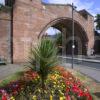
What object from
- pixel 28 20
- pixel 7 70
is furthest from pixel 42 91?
pixel 28 20

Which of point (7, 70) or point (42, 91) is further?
point (7, 70)

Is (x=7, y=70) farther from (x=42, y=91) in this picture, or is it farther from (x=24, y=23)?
(x=24, y=23)

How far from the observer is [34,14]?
33.3m

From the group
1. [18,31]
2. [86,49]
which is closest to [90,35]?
[86,49]

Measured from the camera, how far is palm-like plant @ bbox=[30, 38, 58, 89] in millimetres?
9117

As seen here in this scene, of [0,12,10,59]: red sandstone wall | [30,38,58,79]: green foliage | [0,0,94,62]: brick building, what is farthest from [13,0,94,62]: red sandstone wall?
[30,38,58,79]: green foliage

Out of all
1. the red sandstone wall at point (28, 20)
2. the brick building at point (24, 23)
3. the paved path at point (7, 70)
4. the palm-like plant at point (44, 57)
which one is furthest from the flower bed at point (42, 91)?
the red sandstone wall at point (28, 20)

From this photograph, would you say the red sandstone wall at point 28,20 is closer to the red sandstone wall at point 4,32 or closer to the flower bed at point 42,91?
the red sandstone wall at point 4,32

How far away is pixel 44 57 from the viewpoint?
915 centimetres

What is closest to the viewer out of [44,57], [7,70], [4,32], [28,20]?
[44,57]

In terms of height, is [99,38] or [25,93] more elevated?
[99,38]

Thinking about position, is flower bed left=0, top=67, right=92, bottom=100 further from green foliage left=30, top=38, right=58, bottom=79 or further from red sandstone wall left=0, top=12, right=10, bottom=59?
red sandstone wall left=0, top=12, right=10, bottom=59

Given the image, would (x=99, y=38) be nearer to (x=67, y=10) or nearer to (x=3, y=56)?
(x=67, y=10)

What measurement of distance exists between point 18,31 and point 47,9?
23.7 ft
